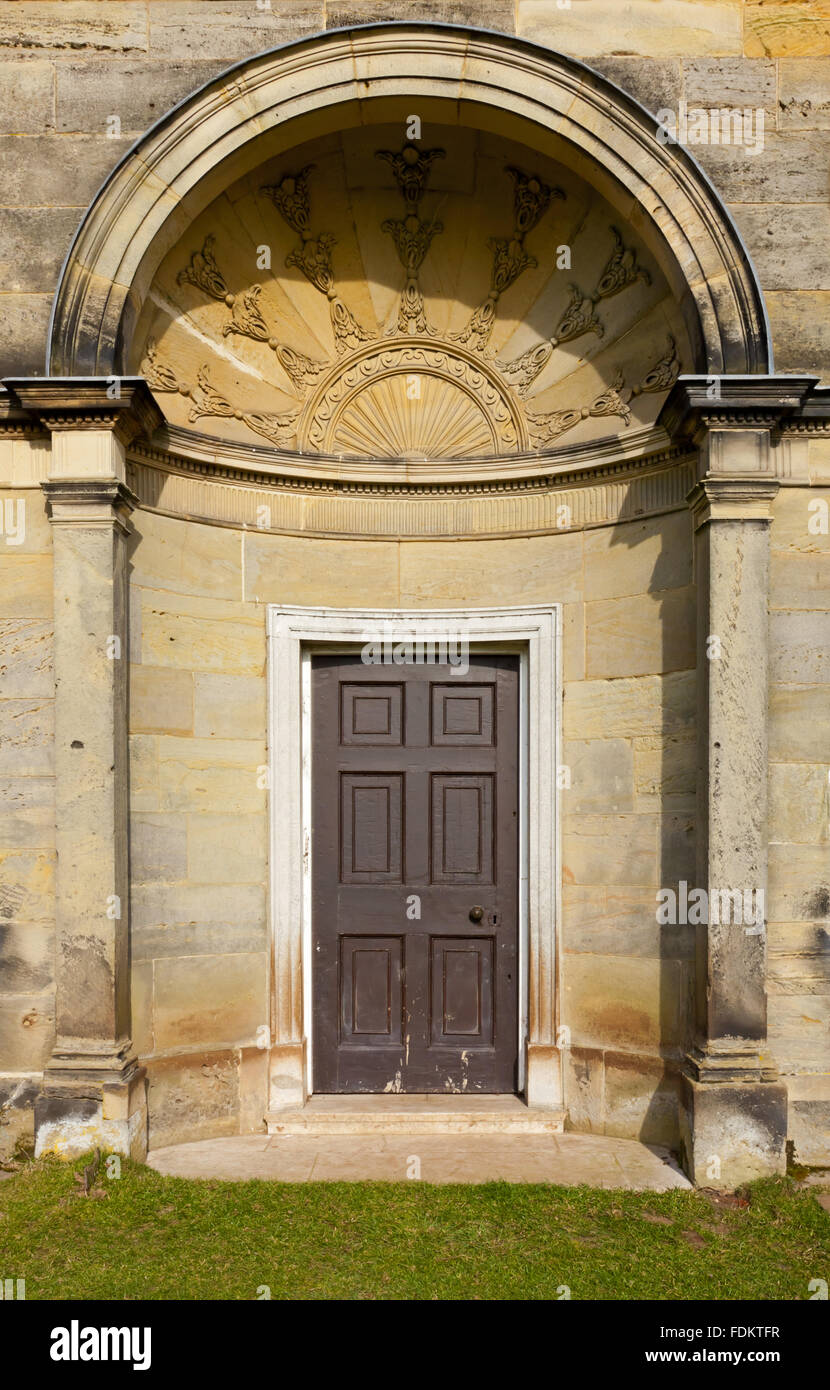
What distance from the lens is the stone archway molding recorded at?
464 centimetres

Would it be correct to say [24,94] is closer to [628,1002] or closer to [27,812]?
[27,812]

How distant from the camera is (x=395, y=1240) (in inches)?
156

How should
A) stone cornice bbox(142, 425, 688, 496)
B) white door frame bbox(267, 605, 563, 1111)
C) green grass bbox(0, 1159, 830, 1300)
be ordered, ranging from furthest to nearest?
1. white door frame bbox(267, 605, 563, 1111)
2. stone cornice bbox(142, 425, 688, 496)
3. green grass bbox(0, 1159, 830, 1300)

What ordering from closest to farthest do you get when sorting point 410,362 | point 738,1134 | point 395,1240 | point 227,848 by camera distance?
point 395,1240
point 738,1134
point 227,848
point 410,362

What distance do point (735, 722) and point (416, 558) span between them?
2017mm

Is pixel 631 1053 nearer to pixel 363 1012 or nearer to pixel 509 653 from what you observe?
pixel 363 1012

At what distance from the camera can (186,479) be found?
17.2 ft

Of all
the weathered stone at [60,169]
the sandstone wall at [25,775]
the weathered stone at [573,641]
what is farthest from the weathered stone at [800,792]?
the weathered stone at [60,169]

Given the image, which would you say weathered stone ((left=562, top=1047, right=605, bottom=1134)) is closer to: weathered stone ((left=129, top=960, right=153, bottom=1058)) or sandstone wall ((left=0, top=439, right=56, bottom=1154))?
weathered stone ((left=129, top=960, right=153, bottom=1058))

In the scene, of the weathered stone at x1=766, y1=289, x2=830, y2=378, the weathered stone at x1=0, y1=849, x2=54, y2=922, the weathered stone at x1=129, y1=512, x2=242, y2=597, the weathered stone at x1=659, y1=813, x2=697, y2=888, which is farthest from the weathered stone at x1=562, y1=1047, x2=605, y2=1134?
the weathered stone at x1=766, y1=289, x2=830, y2=378

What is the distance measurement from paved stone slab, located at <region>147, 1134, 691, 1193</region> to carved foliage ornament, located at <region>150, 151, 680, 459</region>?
3756 mm

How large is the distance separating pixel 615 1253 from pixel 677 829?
2012mm

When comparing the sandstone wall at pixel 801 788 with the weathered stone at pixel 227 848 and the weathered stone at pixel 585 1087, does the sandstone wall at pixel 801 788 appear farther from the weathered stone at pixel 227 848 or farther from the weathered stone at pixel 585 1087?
the weathered stone at pixel 227 848

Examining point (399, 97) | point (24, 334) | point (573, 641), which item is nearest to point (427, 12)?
point (399, 97)
